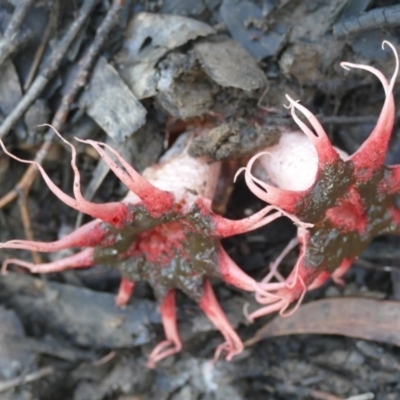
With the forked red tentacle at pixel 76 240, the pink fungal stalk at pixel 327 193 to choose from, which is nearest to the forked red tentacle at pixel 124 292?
the forked red tentacle at pixel 76 240

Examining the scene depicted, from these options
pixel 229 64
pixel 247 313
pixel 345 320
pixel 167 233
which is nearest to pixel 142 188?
pixel 167 233

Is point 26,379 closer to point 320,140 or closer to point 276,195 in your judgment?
point 276,195

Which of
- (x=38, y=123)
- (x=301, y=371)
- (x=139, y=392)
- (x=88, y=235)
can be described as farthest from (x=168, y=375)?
(x=38, y=123)

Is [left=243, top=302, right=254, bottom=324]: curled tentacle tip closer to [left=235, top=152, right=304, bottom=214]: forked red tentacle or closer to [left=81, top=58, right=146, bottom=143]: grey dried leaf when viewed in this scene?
[left=235, top=152, right=304, bottom=214]: forked red tentacle

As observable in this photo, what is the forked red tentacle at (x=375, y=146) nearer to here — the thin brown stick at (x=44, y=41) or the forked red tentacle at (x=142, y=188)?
the forked red tentacle at (x=142, y=188)

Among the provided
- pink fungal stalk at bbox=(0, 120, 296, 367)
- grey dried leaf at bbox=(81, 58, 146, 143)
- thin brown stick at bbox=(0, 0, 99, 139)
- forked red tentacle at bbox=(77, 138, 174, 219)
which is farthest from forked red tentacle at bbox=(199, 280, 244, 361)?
thin brown stick at bbox=(0, 0, 99, 139)

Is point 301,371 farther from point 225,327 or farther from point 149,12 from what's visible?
point 149,12

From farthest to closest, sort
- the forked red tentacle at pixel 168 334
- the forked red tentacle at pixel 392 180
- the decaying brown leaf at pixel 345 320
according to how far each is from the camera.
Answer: the decaying brown leaf at pixel 345 320, the forked red tentacle at pixel 168 334, the forked red tentacle at pixel 392 180
